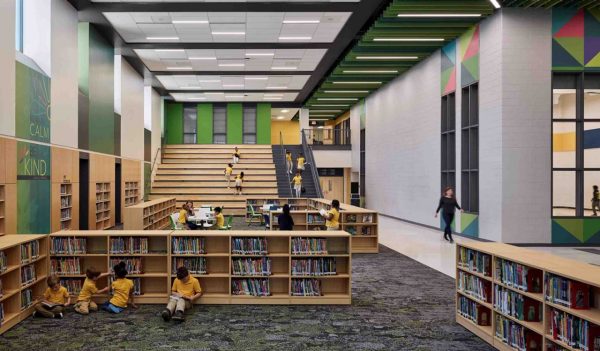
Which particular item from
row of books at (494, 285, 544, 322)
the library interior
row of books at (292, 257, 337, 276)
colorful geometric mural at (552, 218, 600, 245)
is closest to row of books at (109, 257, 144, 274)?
the library interior

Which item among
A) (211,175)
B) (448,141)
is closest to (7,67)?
(448,141)

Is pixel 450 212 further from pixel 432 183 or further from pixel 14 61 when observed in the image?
pixel 14 61

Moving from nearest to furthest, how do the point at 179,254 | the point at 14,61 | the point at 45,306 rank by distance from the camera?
the point at 45,306
the point at 179,254
the point at 14,61

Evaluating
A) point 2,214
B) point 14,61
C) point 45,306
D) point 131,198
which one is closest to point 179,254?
point 45,306

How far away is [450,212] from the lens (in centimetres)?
1374

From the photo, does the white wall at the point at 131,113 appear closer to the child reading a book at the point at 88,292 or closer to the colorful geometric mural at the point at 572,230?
the child reading a book at the point at 88,292

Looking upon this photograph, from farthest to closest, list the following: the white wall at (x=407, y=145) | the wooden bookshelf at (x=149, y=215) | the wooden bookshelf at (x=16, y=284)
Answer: the white wall at (x=407, y=145)
the wooden bookshelf at (x=149, y=215)
the wooden bookshelf at (x=16, y=284)

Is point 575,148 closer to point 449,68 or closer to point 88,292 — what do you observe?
point 449,68

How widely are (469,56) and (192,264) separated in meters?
10.4

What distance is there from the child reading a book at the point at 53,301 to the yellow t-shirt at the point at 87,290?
0.66ft

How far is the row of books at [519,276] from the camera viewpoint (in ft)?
16.0

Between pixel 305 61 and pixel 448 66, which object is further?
pixel 305 61

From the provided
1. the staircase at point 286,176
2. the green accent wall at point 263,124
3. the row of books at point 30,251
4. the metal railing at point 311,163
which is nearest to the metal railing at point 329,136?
the staircase at point 286,176

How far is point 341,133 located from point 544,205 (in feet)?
59.5
